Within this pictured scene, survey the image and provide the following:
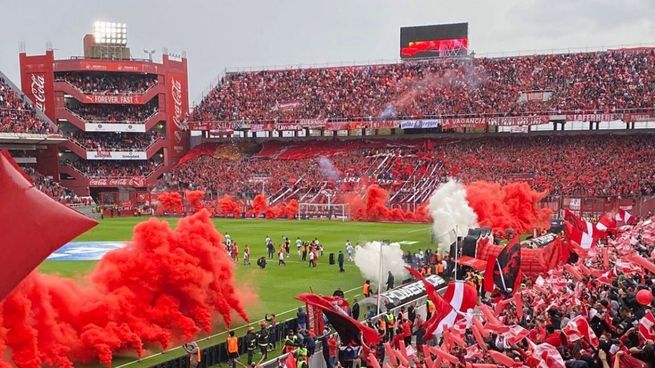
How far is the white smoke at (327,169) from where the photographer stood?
50625 millimetres

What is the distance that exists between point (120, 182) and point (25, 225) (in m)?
49.2

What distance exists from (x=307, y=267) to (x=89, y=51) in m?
42.3

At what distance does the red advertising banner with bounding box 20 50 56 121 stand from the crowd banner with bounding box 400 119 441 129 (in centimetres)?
2916

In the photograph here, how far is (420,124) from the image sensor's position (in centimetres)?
5222

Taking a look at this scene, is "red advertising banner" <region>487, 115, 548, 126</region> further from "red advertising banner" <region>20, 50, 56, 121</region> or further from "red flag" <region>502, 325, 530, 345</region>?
"red flag" <region>502, 325, 530, 345</region>

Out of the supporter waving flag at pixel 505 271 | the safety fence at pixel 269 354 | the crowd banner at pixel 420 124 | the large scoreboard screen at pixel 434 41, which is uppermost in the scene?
the large scoreboard screen at pixel 434 41

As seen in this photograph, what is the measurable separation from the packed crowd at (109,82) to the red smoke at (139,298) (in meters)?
43.0

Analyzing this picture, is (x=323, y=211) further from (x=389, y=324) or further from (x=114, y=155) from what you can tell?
(x=389, y=324)

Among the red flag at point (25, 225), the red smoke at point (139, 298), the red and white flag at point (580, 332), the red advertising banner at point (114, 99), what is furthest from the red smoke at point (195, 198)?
the red and white flag at point (580, 332)

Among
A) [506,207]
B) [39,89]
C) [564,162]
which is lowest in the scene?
[506,207]

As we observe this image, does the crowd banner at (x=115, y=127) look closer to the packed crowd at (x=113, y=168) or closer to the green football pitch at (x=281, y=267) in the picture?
the packed crowd at (x=113, y=168)

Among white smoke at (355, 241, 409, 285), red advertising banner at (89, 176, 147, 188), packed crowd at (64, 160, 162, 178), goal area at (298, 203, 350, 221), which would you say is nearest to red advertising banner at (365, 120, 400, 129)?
goal area at (298, 203, 350, 221)

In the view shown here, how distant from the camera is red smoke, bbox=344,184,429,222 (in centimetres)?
4188

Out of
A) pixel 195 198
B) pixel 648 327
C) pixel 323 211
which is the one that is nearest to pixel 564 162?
pixel 323 211
